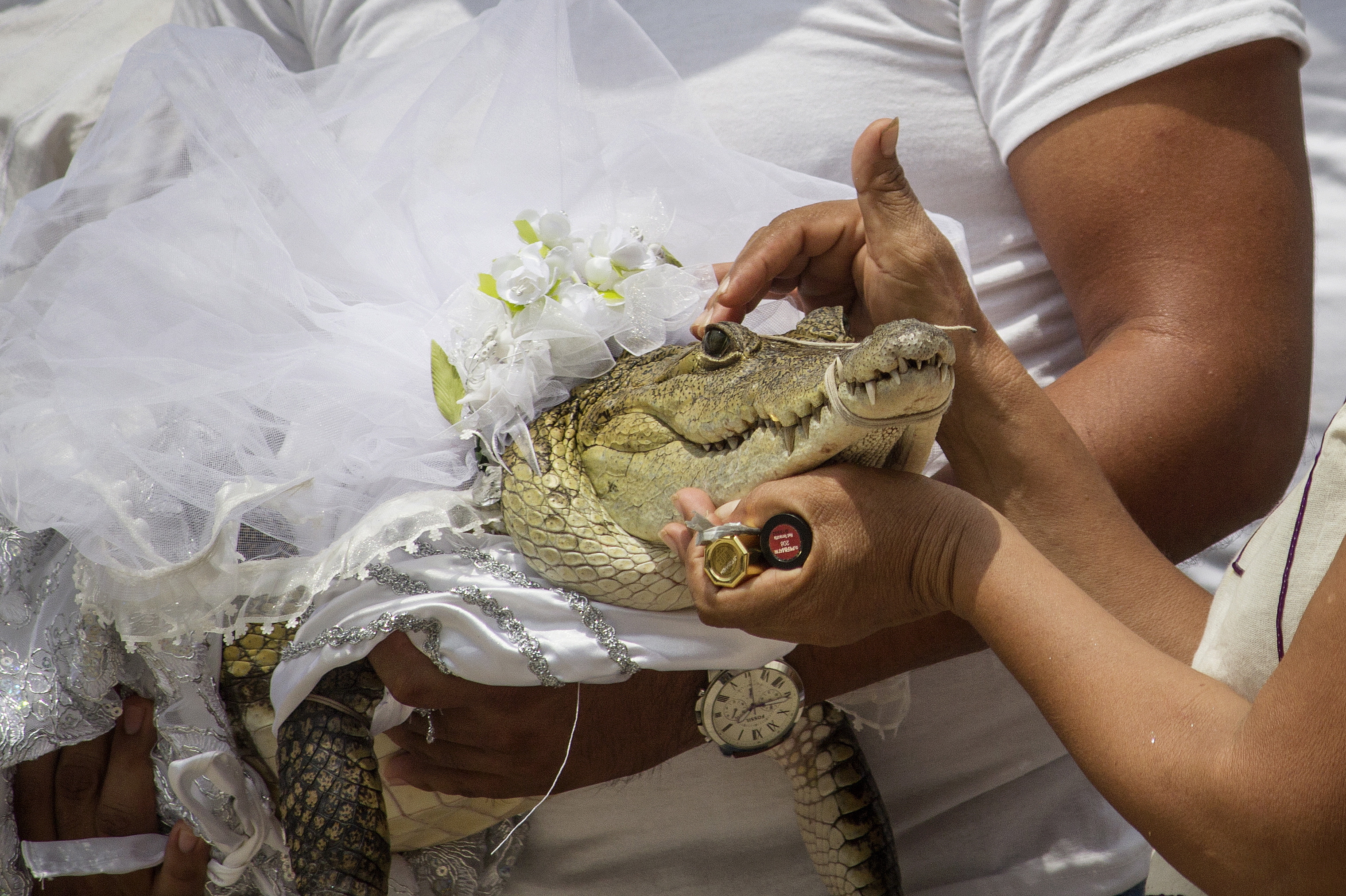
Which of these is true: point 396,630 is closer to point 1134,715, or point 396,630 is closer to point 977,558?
point 977,558

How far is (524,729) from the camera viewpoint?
1.16 metres

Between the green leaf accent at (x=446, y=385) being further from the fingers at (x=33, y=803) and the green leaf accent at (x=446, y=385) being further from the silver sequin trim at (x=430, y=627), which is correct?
the fingers at (x=33, y=803)

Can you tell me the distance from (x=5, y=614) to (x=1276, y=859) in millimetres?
1400

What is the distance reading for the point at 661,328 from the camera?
1161mm

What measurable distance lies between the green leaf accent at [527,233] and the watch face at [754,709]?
61 cm

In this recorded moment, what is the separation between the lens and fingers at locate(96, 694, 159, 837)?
53.3 inches

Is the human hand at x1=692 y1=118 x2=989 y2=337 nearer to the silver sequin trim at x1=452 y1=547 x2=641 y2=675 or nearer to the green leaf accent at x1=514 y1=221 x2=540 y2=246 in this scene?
the green leaf accent at x1=514 y1=221 x2=540 y2=246

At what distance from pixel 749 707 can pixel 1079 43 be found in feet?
3.30

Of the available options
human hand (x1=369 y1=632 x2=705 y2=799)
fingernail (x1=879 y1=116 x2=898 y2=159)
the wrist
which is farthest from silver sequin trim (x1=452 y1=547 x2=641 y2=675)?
fingernail (x1=879 y1=116 x2=898 y2=159)

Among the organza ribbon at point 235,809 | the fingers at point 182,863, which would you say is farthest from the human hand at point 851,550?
the fingers at point 182,863

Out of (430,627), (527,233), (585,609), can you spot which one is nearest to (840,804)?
(585,609)

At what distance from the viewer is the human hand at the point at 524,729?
1135 mm

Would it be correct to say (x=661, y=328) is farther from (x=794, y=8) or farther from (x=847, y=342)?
(x=794, y=8)

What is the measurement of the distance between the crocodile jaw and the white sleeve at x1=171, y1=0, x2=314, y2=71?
1193 mm
